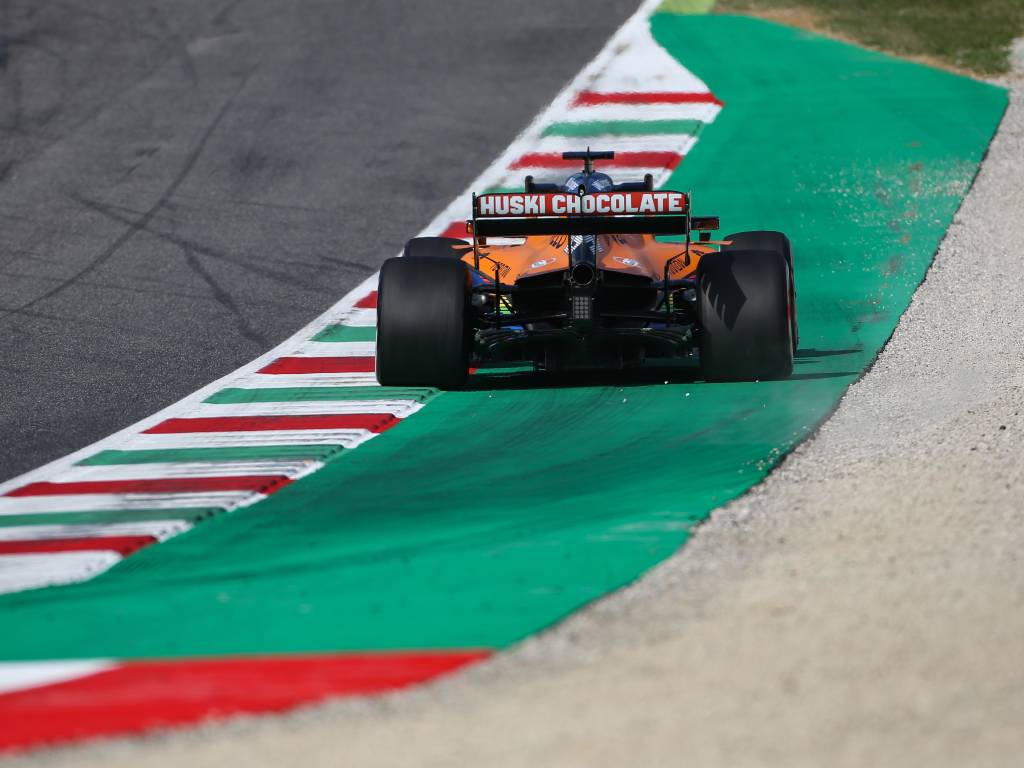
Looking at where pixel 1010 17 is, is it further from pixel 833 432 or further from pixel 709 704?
pixel 709 704

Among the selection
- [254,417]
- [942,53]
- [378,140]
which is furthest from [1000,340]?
[942,53]

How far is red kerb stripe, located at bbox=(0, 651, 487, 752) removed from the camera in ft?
20.0

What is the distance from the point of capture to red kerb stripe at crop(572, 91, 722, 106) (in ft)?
71.8

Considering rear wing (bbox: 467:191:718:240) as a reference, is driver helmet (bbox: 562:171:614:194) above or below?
above

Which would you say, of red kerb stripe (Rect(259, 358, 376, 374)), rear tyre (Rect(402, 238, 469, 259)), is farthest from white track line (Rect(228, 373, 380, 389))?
rear tyre (Rect(402, 238, 469, 259))

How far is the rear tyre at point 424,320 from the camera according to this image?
11766 millimetres

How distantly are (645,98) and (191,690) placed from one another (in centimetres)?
1665

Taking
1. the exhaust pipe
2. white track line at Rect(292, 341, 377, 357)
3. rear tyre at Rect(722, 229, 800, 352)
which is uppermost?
rear tyre at Rect(722, 229, 800, 352)

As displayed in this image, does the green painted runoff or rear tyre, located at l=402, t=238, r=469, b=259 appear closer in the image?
the green painted runoff

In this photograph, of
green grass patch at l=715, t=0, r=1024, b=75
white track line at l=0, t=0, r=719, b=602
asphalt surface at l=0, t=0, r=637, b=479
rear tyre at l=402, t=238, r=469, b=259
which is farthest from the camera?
green grass patch at l=715, t=0, r=1024, b=75

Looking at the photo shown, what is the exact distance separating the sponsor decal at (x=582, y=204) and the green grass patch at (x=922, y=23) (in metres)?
12.9

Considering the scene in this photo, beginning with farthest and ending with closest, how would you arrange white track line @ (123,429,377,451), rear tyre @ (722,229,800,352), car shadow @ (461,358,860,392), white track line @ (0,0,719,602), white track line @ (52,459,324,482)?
rear tyre @ (722,229,800,352) → car shadow @ (461,358,860,392) → white track line @ (123,429,377,451) → white track line @ (52,459,324,482) → white track line @ (0,0,719,602)

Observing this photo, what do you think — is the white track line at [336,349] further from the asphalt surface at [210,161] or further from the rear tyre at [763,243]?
the rear tyre at [763,243]

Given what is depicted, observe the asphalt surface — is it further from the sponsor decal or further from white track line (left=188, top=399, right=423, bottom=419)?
the sponsor decal
